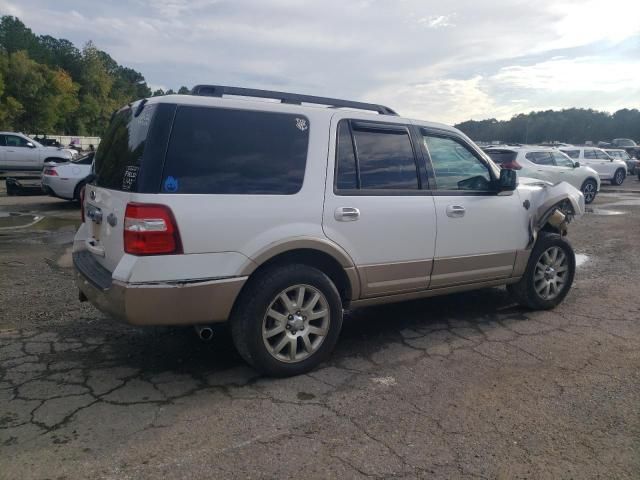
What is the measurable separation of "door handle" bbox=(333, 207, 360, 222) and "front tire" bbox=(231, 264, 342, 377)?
0.42 m

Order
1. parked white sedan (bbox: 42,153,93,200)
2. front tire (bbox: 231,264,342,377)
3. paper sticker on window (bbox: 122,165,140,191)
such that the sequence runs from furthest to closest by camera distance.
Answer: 1. parked white sedan (bbox: 42,153,93,200)
2. front tire (bbox: 231,264,342,377)
3. paper sticker on window (bbox: 122,165,140,191)

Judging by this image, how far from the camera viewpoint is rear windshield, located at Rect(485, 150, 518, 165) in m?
14.9

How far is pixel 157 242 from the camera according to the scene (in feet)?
10.6

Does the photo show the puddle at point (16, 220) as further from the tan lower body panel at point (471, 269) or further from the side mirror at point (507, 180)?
the side mirror at point (507, 180)

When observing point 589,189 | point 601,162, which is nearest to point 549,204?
point 589,189

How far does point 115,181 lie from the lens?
143 inches

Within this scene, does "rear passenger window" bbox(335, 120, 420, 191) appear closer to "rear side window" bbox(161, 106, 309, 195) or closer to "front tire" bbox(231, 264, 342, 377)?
"rear side window" bbox(161, 106, 309, 195)

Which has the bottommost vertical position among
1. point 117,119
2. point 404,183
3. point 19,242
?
point 19,242

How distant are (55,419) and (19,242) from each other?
627 centimetres

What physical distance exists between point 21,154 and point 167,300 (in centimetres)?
1908

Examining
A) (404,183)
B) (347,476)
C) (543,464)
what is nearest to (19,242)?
(404,183)

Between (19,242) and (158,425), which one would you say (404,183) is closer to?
(158,425)

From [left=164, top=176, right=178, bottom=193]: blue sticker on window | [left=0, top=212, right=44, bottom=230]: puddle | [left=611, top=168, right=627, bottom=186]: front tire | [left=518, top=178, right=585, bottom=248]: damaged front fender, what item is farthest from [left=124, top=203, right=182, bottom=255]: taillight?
[left=611, top=168, right=627, bottom=186]: front tire

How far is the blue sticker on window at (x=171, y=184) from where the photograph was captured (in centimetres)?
330
